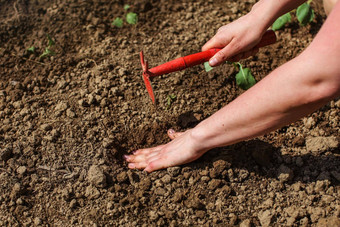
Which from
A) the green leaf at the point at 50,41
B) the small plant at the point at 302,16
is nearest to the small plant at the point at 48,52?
the green leaf at the point at 50,41

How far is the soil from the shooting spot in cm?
187

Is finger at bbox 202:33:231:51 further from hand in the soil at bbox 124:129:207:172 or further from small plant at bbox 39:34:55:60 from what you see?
small plant at bbox 39:34:55:60

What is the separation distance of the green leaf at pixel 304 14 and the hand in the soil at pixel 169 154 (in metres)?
1.18

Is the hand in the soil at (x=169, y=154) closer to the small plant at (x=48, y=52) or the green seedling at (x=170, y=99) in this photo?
the green seedling at (x=170, y=99)

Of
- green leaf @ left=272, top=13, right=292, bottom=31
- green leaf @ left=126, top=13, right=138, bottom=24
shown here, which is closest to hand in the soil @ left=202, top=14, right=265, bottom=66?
green leaf @ left=272, top=13, right=292, bottom=31

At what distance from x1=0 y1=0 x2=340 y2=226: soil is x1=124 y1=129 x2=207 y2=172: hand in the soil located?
0.16 feet

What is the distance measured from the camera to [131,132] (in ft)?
6.99

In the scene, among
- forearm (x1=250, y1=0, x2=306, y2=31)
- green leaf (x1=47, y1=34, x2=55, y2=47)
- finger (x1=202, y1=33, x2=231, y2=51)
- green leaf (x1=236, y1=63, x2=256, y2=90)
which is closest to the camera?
forearm (x1=250, y1=0, x2=306, y2=31)

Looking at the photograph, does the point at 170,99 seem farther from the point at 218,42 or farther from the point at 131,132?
the point at 218,42

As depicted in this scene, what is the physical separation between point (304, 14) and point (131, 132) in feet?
4.61

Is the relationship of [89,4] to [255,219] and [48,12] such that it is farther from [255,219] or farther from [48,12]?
[255,219]

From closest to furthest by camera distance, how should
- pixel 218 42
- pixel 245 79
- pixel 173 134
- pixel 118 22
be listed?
1. pixel 218 42
2. pixel 173 134
3. pixel 245 79
4. pixel 118 22

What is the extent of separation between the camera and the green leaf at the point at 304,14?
2.41 m

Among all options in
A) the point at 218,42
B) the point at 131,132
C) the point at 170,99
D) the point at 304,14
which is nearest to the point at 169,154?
the point at 131,132
